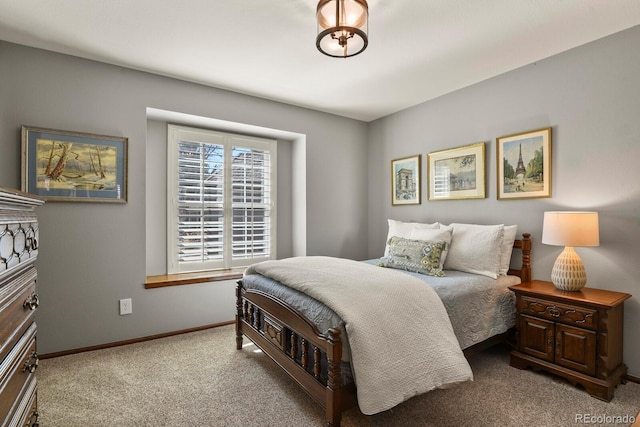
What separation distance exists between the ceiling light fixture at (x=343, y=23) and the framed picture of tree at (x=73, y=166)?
6.93 ft

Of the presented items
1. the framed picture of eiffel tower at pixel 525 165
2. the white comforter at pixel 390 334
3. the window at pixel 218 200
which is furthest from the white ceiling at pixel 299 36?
the white comforter at pixel 390 334

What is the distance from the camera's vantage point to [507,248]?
286cm

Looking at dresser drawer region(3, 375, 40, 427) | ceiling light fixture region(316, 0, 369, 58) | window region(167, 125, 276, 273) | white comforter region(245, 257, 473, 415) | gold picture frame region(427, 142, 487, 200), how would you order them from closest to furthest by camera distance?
dresser drawer region(3, 375, 40, 427) → white comforter region(245, 257, 473, 415) → ceiling light fixture region(316, 0, 369, 58) → gold picture frame region(427, 142, 487, 200) → window region(167, 125, 276, 273)

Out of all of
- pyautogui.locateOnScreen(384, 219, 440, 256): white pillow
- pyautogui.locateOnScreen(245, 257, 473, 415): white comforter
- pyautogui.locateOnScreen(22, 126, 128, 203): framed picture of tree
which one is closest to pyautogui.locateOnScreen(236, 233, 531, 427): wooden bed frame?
pyautogui.locateOnScreen(245, 257, 473, 415): white comforter

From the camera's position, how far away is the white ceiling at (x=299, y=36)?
82.0 inches

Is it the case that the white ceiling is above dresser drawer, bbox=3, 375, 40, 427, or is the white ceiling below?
above

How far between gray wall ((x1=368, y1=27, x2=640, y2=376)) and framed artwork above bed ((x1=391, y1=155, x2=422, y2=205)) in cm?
49

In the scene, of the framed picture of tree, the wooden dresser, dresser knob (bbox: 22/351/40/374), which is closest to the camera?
the wooden dresser

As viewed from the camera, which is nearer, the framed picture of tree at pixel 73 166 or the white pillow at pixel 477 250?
the framed picture of tree at pixel 73 166

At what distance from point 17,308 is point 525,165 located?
348 centimetres

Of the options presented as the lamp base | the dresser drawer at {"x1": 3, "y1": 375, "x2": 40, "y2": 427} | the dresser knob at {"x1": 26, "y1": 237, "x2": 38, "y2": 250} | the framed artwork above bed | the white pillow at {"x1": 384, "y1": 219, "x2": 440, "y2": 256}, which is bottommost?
the dresser drawer at {"x1": 3, "y1": 375, "x2": 40, "y2": 427}

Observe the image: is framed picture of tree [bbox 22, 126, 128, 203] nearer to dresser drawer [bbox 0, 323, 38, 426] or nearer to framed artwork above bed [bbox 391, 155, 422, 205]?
dresser drawer [bbox 0, 323, 38, 426]

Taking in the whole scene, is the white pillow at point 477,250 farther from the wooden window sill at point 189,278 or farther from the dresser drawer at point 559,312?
the wooden window sill at point 189,278

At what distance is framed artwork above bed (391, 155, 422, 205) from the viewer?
3.90 meters
